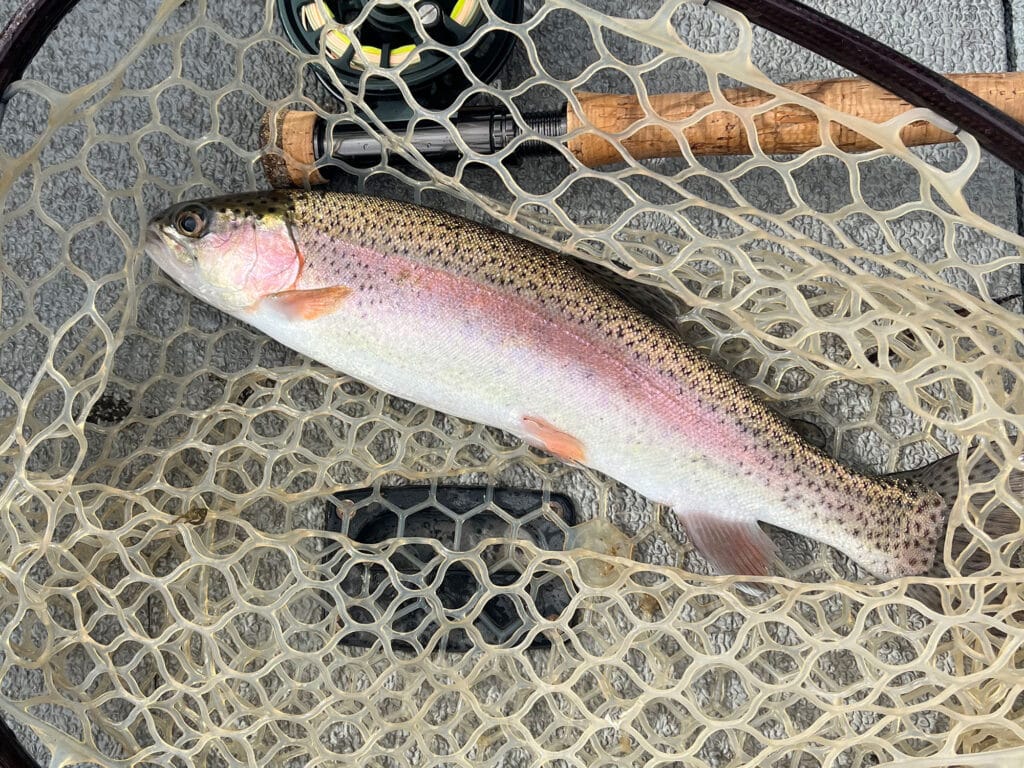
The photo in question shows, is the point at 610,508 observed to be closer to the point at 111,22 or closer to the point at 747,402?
the point at 747,402

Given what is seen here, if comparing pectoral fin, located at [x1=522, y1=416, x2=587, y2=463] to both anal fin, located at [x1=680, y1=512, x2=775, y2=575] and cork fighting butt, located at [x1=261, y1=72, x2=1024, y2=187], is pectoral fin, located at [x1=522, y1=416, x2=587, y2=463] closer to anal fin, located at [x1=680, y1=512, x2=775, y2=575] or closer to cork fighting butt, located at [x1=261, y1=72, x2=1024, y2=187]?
anal fin, located at [x1=680, y1=512, x2=775, y2=575]

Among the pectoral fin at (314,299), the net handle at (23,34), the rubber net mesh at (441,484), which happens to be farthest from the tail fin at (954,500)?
the net handle at (23,34)

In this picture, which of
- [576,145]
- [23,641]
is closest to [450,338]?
[576,145]

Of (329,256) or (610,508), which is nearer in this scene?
(329,256)

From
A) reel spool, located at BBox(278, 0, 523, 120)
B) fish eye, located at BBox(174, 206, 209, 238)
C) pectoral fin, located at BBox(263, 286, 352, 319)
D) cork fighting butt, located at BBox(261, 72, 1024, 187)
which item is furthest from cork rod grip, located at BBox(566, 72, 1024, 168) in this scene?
fish eye, located at BBox(174, 206, 209, 238)

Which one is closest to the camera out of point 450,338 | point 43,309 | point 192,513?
point 450,338

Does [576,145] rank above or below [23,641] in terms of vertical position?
above

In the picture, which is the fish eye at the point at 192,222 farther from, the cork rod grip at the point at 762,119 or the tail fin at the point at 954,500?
the tail fin at the point at 954,500

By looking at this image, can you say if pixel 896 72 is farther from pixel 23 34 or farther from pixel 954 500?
pixel 23 34
